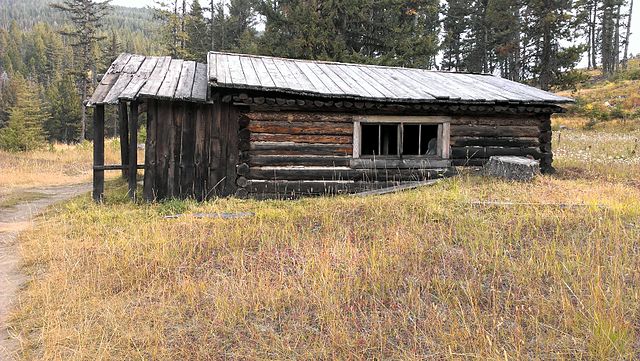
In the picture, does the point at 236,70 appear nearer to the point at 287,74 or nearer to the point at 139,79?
the point at 287,74

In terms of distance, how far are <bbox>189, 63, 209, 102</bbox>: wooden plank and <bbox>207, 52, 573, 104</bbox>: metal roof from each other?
42cm

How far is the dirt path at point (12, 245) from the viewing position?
3.53 m

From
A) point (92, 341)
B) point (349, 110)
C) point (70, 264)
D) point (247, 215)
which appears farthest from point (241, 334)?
point (349, 110)

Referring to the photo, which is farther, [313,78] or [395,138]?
[395,138]

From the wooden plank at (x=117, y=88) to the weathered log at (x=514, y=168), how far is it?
8.94 m

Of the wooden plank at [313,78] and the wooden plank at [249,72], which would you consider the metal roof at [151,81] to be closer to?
the wooden plank at [249,72]

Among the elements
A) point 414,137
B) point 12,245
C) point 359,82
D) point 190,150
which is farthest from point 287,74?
point 12,245

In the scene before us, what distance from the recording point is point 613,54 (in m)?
48.3

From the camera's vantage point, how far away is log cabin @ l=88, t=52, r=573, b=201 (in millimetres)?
9109

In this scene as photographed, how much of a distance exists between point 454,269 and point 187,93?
274 inches

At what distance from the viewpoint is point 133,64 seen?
36.6 ft

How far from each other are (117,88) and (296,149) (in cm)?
425

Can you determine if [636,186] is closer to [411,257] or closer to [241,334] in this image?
[411,257]

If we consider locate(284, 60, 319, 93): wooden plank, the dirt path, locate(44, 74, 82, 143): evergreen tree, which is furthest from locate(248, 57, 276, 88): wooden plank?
locate(44, 74, 82, 143): evergreen tree
